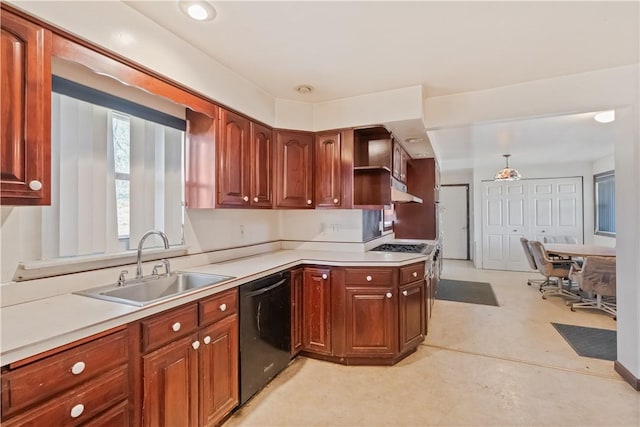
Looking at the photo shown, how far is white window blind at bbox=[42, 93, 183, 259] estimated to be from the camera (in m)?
1.61

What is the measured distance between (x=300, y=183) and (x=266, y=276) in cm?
112

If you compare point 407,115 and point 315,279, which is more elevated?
point 407,115

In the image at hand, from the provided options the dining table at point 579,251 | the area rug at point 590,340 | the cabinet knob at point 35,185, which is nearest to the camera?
the cabinet knob at point 35,185

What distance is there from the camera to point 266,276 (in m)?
2.27

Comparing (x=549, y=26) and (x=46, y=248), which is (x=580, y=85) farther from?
(x=46, y=248)

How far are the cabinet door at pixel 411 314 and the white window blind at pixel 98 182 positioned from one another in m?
1.95

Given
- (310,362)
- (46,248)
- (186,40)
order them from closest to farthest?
1. (46,248)
2. (186,40)
3. (310,362)

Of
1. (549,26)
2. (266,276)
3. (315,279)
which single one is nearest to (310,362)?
(315,279)

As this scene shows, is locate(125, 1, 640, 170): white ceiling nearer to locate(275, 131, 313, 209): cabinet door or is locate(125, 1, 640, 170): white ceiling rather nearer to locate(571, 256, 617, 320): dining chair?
locate(275, 131, 313, 209): cabinet door

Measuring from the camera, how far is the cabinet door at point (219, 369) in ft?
5.65

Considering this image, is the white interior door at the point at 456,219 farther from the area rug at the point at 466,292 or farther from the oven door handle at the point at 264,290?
the oven door handle at the point at 264,290

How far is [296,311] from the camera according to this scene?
2637 mm

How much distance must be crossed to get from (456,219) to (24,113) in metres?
8.47

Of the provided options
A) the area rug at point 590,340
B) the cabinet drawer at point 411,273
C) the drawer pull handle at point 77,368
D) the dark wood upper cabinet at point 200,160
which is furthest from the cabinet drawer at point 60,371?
the area rug at point 590,340
